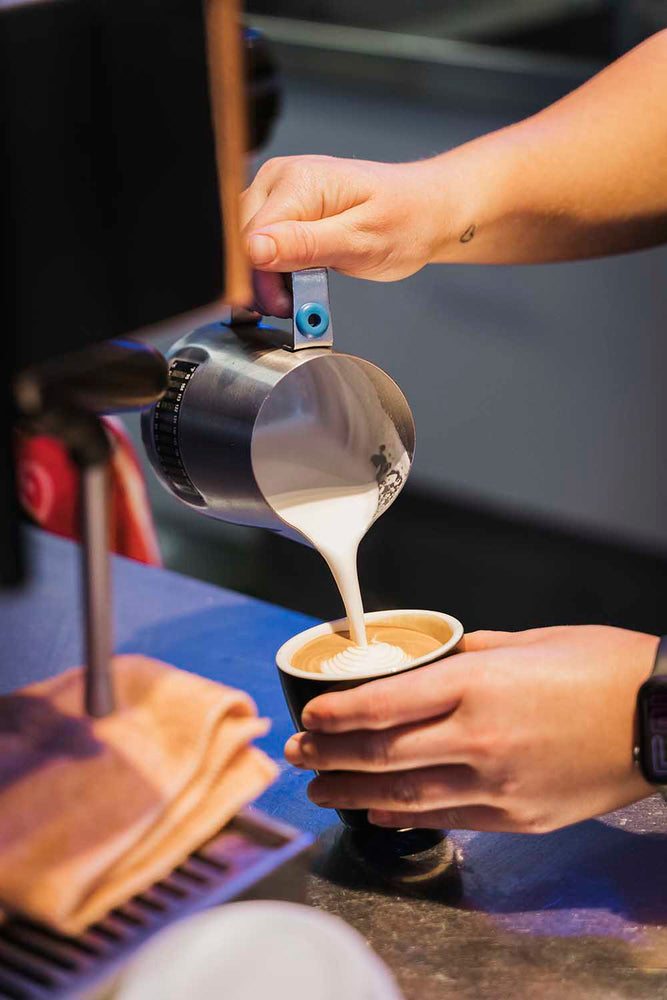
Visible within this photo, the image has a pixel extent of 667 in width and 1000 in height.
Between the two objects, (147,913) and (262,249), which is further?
(262,249)

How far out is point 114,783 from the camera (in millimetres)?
606

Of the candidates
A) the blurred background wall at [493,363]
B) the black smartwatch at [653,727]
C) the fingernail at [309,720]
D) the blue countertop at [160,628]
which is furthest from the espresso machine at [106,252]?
the blurred background wall at [493,363]

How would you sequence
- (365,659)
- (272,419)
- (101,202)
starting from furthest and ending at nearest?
1. (272,419)
2. (365,659)
3. (101,202)

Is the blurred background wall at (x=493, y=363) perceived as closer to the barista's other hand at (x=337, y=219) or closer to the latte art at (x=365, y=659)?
the barista's other hand at (x=337, y=219)

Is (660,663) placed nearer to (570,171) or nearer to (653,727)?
(653,727)

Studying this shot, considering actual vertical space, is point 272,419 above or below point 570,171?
below

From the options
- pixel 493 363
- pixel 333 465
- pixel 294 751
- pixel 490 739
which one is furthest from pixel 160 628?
pixel 493 363

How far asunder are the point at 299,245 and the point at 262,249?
49 millimetres

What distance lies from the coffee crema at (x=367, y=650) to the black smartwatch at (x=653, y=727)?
0.48 ft

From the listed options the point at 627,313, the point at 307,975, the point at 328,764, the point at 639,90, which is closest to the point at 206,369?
the point at 328,764

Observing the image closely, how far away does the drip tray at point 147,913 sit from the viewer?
1.86 ft

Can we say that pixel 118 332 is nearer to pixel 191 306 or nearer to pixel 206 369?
pixel 191 306

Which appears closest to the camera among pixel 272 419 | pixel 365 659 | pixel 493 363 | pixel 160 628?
pixel 365 659

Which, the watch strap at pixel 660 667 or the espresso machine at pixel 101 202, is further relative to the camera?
the watch strap at pixel 660 667
